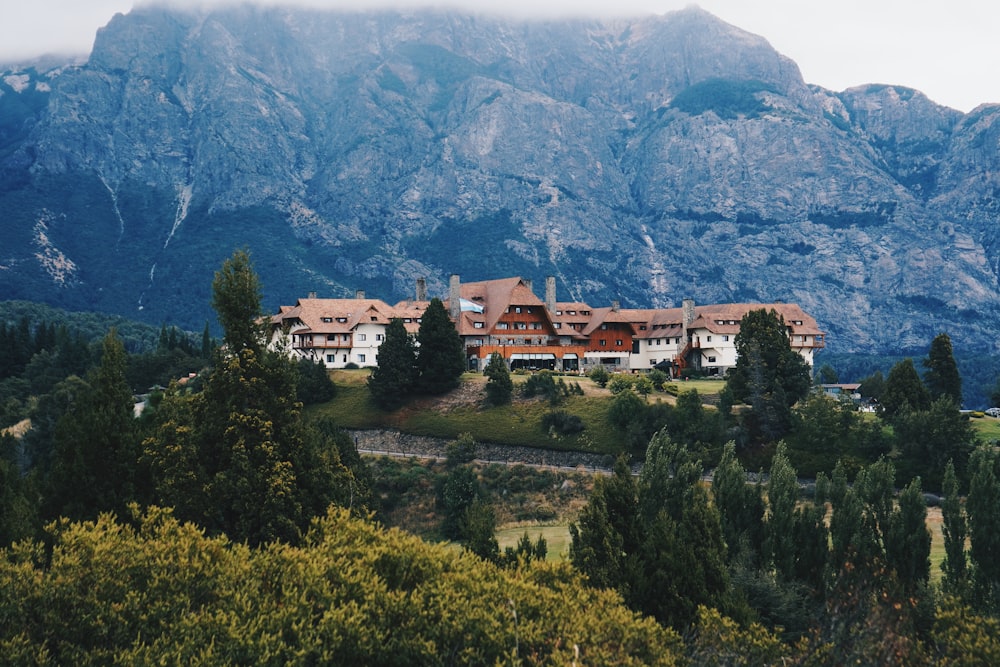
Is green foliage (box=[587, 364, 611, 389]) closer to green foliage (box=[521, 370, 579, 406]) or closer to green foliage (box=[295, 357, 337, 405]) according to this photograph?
green foliage (box=[521, 370, 579, 406])

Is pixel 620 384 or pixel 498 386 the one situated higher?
pixel 620 384

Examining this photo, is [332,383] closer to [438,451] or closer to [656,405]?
[438,451]

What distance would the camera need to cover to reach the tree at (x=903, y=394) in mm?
82438

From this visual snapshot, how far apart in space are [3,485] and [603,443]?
185 feet

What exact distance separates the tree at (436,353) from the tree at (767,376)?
91.0 feet

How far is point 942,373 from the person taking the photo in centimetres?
8888

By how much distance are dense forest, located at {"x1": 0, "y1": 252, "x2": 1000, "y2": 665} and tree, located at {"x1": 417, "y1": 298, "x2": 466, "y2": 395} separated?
1486 inches

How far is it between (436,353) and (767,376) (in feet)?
106

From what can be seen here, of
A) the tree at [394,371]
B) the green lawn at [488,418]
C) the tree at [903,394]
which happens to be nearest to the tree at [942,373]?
the tree at [903,394]

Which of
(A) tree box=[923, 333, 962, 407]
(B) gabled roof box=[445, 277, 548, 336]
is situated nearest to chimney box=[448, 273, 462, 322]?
(B) gabled roof box=[445, 277, 548, 336]

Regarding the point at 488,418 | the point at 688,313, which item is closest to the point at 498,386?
the point at 488,418

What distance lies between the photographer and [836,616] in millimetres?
31516

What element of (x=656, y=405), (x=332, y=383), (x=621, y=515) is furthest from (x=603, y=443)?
(x=621, y=515)

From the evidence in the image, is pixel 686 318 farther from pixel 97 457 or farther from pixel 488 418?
pixel 97 457
